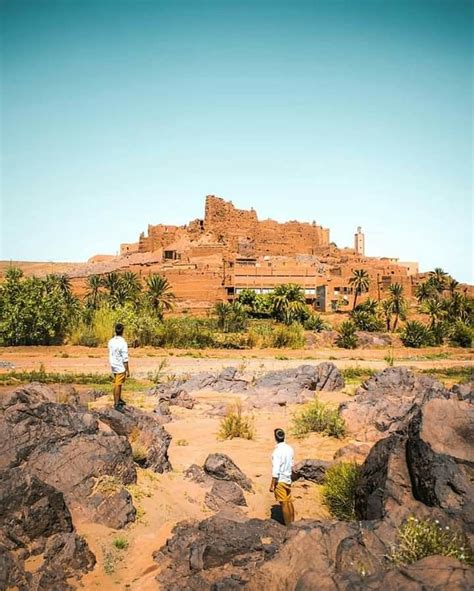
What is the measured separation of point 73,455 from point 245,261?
59172mm

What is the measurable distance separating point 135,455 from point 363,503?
3.62 m

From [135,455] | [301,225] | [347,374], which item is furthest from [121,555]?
[301,225]

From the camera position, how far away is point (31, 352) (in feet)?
93.6

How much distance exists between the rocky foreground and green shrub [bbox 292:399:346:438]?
2.13 m

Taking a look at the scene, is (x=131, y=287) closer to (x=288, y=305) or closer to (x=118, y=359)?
(x=288, y=305)

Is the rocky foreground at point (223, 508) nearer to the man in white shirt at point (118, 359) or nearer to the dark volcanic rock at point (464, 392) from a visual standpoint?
the man in white shirt at point (118, 359)

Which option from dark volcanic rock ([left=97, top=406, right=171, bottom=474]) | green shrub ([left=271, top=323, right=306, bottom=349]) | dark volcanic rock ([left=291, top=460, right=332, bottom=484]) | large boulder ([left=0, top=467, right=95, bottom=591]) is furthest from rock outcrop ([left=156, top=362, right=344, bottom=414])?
green shrub ([left=271, top=323, right=306, bottom=349])

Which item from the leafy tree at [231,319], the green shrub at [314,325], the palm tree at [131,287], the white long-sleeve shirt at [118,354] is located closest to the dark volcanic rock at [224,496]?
the white long-sleeve shirt at [118,354]

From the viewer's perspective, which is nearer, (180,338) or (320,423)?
(320,423)

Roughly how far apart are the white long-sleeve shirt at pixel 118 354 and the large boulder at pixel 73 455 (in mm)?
1307

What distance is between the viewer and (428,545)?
15.0 ft

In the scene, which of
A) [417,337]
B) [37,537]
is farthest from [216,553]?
[417,337]

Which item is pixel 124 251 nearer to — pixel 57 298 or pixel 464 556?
pixel 57 298

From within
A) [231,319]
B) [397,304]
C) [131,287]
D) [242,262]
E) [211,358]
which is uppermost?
[242,262]
